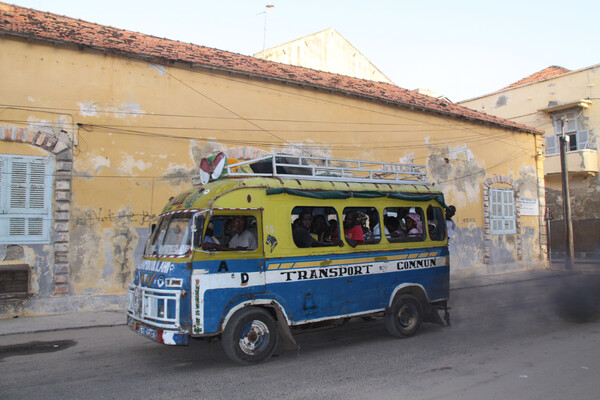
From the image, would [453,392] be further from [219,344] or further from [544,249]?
[544,249]

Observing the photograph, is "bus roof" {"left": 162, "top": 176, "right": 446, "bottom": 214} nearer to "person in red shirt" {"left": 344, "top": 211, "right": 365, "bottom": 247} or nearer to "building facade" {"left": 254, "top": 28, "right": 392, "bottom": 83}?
"person in red shirt" {"left": 344, "top": 211, "right": 365, "bottom": 247}

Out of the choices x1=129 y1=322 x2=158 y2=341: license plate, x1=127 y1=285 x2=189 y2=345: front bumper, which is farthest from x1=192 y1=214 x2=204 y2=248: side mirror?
x1=129 y1=322 x2=158 y2=341: license plate

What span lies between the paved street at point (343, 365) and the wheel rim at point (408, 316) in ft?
0.86

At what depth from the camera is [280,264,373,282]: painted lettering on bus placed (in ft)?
21.6

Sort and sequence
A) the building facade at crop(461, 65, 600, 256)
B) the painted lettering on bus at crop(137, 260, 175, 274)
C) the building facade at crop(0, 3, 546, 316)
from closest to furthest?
the painted lettering on bus at crop(137, 260, 175, 274)
the building facade at crop(0, 3, 546, 316)
the building facade at crop(461, 65, 600, 256)

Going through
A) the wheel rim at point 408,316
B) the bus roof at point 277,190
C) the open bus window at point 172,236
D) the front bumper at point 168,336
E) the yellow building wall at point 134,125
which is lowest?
the wheel rim at point 408,316

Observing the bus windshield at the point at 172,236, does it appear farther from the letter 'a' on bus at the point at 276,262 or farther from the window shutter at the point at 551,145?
the window shutter at the point at 551,145

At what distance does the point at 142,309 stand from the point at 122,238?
536 cm

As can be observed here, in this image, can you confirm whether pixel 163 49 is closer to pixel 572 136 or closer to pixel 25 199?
pixel 25 199

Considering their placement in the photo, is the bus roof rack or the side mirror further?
the bus roof rack

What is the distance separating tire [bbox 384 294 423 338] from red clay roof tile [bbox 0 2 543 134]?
8.24 m

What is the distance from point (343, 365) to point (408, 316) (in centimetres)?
226

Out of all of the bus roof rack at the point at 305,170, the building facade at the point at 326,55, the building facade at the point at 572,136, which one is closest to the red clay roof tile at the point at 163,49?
the bus roof rack at the point at 305,170

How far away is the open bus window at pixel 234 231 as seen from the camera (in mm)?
6297
